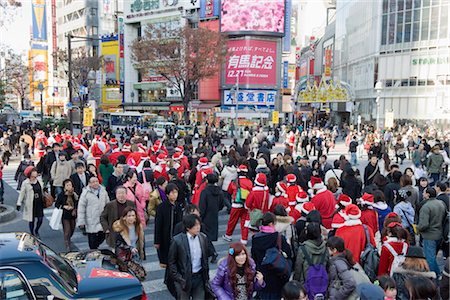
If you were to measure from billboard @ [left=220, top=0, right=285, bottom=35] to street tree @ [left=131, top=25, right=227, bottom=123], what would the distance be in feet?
28.1

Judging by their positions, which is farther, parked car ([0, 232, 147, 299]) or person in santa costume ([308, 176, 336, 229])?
person in santa costume ([308, 176, 336, 229])

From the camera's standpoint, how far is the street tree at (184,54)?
1496 inches

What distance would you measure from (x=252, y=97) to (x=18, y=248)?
158ft

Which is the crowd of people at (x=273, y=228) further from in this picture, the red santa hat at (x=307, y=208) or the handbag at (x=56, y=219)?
the handbag at (x=56, y=219)

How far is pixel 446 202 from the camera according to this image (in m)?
7.09

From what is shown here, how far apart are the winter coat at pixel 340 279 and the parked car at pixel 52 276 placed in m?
2.02

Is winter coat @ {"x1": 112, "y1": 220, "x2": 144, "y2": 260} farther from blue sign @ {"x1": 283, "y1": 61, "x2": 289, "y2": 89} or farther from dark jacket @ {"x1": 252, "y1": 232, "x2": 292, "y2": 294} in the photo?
blue sign @ {"x1": 283, "y1": 61, "x2": 289, "y2": 89}

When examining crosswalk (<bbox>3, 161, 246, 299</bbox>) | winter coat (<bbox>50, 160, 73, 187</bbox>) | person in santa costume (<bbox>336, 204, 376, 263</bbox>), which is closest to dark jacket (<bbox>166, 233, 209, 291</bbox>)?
crosswalk (<bbox>3, 161, 246, 299</bbox>)

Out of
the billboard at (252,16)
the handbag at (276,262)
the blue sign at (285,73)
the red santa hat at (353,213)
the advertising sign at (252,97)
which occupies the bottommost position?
→ the handbag at (276,262)

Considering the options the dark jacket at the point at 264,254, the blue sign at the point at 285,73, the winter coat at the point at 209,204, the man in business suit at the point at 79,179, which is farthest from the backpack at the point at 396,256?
the blue sign at the point at 285,73

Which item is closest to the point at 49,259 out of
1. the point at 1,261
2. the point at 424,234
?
the point at 1,261

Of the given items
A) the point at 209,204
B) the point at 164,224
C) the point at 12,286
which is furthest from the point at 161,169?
the point at 12,286

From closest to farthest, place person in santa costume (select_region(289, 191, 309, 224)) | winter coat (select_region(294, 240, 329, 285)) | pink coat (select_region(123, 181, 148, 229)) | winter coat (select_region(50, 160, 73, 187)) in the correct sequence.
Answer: winter coat (select_region(294, 240, 329, 285))
person in santa costume (select_region(289, 191, 309, 224))
pink coat (select_region(123, 181, 148, 229))
winter coat (select_region(50, 160, 73, 187))

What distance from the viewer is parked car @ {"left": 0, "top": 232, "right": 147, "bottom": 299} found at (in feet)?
12.4
